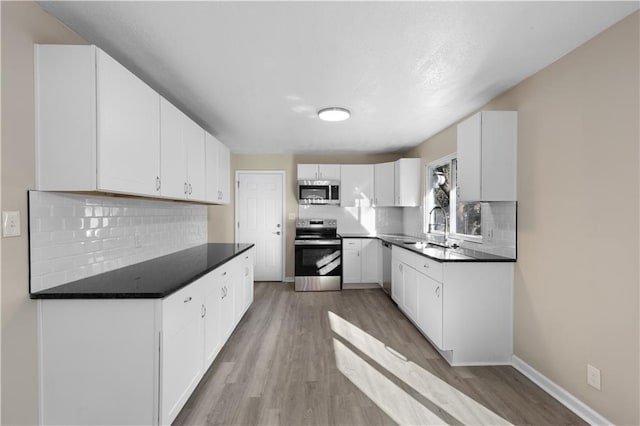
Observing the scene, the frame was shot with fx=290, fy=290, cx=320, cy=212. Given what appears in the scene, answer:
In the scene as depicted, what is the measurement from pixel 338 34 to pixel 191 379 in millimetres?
2409

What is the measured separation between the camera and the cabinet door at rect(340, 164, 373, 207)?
5.17 m

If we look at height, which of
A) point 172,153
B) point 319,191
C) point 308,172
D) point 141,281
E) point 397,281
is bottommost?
point 397,281

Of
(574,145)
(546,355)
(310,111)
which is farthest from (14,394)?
(574,145)

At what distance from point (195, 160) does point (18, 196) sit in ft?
4.77

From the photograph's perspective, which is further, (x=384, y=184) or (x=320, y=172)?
(x=320, y=172)

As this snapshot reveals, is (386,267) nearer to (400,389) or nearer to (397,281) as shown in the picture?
(397,281)

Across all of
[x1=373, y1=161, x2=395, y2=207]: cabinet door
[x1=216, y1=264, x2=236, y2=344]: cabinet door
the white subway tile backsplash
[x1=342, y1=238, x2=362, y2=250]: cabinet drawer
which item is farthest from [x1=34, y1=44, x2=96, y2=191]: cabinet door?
[x1=373, y1=161, x2=395, y2=207]: cabinet door

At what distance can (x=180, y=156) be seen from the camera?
2.50 meters

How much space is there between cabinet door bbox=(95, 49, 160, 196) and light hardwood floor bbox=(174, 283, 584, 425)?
5.03 feet

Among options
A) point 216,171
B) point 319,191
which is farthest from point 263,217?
point 216,171

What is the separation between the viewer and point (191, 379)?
6.33ft

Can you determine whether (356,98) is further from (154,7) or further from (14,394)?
(14,394)

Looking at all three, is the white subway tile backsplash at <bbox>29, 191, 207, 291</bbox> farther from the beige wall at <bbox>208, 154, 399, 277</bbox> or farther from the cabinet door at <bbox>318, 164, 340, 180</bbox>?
the cabinet door at <bbox>318, 164, 340, 180</bbox>

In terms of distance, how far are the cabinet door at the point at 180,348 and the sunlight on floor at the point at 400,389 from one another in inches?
45.9
